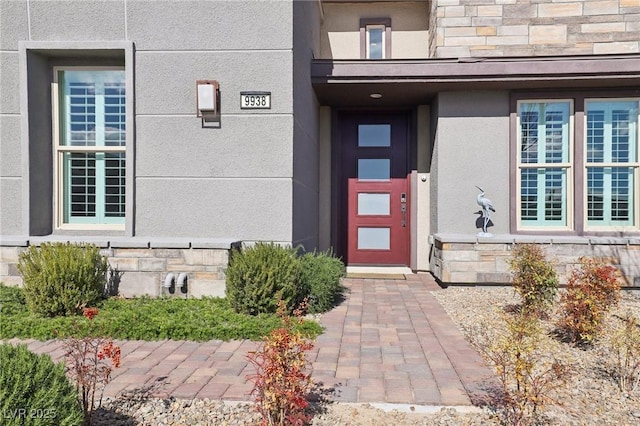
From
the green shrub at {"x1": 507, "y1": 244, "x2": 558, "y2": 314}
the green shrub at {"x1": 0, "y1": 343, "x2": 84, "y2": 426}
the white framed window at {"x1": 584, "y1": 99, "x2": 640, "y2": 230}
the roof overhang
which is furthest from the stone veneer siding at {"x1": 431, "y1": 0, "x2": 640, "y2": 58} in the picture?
the green shrub at {"x1": 0, "y1": 343, "x2": 84, "y2": 426}

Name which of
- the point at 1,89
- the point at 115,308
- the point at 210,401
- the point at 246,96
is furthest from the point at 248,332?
the point at 1,89

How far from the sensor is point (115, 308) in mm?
4129

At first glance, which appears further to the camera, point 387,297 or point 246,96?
point 387,297

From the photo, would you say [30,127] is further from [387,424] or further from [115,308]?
[387,424]

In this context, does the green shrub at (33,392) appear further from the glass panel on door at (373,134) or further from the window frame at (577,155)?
the glass panel on door at (373,134)

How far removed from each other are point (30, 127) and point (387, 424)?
5402 millimetres

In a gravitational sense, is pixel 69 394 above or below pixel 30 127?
below

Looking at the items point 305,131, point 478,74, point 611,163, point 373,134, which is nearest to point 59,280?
point 305,131

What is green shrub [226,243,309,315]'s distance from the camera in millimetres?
3965

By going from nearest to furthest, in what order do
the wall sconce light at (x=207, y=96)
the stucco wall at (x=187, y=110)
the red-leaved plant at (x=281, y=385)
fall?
the red-leaved plant at (x=281, y=385) < the wall sconce light at (x=207, y=96) < the stucco wall at (x=187, y=110)

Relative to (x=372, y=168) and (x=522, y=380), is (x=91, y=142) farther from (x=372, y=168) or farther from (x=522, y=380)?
(x=522, y=380)

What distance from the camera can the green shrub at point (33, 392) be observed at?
5.61ft

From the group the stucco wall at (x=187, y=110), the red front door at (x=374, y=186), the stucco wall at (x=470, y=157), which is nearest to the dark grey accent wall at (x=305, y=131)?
the stucco wall at (x=187, y=110)

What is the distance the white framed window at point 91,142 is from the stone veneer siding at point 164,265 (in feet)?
2.56
